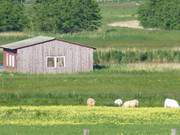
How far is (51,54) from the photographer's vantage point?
3130 inches

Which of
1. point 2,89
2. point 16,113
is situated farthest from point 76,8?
point 16,113

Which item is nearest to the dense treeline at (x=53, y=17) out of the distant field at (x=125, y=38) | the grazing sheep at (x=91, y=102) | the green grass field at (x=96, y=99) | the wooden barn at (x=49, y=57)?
the distant field at (x=125, y=38)

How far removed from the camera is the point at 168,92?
5953 centimetres

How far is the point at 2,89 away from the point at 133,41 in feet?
167

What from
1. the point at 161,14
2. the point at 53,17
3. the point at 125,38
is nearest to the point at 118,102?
the point at 125,38

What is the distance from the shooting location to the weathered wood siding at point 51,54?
7875cm

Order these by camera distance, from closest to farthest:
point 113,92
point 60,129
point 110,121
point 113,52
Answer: point 60,129, point 110,121, point 113,92, point 113,52

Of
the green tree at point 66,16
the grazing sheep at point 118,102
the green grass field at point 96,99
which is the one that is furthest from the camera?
the green tree at point 66,16

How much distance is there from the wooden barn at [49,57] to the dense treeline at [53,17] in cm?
4249

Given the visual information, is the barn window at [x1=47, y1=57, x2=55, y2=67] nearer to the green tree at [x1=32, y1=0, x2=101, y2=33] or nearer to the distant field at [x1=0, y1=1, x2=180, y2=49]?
the distant field at [x1=0, y1=1, x2=180, y2=49]

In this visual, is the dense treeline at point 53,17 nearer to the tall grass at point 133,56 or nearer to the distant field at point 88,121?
the tall grass at point 133,56

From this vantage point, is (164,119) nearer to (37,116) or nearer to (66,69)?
(37,116)

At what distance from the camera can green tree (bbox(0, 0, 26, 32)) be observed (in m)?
123

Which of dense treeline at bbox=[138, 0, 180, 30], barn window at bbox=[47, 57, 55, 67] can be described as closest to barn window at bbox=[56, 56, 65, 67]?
barn window at bbox=[47, 57, 55, 67]
